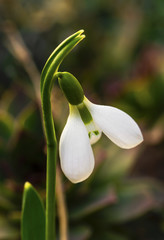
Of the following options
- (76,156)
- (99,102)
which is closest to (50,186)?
(76,156)

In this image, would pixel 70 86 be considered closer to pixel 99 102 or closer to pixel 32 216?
pixel 32 216

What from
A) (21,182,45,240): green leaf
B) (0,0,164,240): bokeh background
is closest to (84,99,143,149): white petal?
(21,182,45,240): green leaf

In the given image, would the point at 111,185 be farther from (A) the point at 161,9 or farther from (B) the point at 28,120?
(A) the point at 161,9

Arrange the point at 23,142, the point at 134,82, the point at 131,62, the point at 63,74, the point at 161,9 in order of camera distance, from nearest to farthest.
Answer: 1. the point at 63,74
2. the point at 23,142
3. the point at 134,82
4. the point at 131,62
5. the point at 161,9

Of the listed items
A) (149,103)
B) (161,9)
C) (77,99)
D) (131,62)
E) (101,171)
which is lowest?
(77,99)

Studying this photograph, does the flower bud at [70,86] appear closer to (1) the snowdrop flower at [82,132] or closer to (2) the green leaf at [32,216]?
(1) the snowdrop flower at [82,132]

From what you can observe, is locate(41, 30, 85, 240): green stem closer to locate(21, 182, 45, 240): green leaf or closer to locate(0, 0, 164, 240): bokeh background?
locate(21, 182, 45, 240): green leaf

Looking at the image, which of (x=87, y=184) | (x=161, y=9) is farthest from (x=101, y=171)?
(x=161, y=9)
